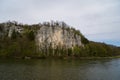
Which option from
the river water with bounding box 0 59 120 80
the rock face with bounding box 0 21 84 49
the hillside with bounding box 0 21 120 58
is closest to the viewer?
the river water with bounding box 0 59 120 80

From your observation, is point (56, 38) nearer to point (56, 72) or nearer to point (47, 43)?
point (47, 43)

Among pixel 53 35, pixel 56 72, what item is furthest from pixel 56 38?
pixel 56 72

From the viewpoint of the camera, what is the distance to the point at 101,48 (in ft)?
503

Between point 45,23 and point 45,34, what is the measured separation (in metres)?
19.2

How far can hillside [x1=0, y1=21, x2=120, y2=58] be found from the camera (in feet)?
457

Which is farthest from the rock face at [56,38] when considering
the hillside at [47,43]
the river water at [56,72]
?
the river water at [56,72]

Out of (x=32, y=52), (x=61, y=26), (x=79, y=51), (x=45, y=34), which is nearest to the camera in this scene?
(x=32, y=52)

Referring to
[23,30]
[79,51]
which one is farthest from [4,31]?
[79,51]

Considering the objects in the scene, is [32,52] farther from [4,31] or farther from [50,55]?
[4,31]

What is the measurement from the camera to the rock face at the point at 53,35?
156 metres

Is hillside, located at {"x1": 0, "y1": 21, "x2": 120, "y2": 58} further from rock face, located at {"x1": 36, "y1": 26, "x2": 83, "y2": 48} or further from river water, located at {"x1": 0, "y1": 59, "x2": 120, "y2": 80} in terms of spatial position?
river water, located at {"x1": 0, "y1": 59, "x2": 120, "y2": 80}

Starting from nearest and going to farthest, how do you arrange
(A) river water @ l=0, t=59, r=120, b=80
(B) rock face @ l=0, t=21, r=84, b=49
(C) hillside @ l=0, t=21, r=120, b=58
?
(A) river water @ l=0, t=59, r=120, b=80 → (C) hillside @ l=0, t=21, r=120, b=58 → (B) rock face @ l=0, t=21, r=84, b=49

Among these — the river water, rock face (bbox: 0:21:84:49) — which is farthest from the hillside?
the river water

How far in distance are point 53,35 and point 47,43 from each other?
10.4 m
